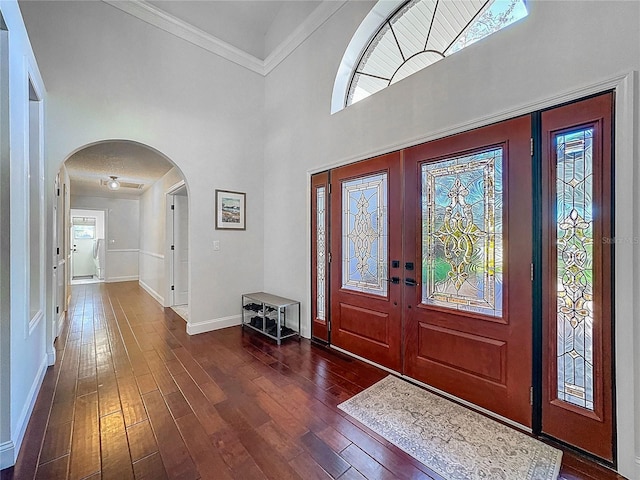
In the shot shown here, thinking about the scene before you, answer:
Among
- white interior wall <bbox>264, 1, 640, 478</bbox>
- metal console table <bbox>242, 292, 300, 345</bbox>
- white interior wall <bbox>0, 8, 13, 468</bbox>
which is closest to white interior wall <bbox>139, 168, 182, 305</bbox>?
metal console table <bbox>242, 292, 300, 345</bbox>

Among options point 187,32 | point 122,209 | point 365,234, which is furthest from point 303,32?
point 122,209

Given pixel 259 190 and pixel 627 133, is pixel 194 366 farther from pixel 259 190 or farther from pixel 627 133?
pixel 627 133

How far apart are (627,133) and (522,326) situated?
123cm

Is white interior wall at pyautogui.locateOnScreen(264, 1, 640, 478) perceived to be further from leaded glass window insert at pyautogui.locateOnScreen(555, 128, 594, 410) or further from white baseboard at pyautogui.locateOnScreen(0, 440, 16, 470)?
white baseboard at pyautogui.locateOnScreen(0, 440, 16, 470)

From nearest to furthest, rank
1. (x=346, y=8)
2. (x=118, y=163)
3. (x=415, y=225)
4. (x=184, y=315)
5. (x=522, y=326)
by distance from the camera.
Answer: (x=522, y=326) < (x=415, y=225) < (x=346, y=8) < (x=184, y=315) < (x=118, y=163)

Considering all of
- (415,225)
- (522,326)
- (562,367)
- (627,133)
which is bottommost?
(562,367)

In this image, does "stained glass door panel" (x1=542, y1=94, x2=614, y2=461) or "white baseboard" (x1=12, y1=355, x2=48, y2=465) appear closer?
"stained glass door panel" (x1=542, y1=94, x2=614, y2=461)

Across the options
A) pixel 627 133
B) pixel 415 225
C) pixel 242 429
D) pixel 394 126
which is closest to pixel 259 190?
pixel 394 126

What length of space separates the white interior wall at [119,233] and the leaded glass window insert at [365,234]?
825 cm

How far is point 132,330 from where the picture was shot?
3.90 meters

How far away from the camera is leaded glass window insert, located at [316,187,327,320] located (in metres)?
3.36

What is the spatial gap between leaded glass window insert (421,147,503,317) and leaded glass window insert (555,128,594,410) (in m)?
0.33

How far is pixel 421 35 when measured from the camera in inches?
105

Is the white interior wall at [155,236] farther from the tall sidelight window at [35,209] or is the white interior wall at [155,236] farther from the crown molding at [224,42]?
the tall sidelight window at [35,209]
